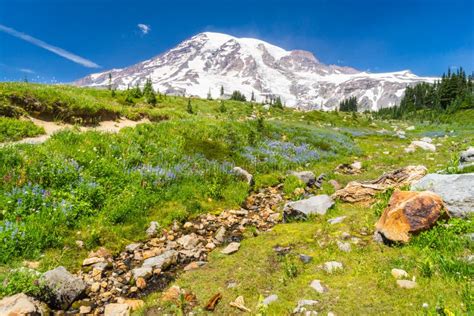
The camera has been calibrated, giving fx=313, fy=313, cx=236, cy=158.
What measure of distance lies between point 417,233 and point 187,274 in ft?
17.8

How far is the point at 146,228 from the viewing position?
32.3 ft

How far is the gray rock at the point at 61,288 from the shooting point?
6363 mm

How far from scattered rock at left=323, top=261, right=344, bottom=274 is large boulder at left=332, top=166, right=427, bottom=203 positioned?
4.55 metres

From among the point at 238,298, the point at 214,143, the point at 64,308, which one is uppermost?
the point at 214,143

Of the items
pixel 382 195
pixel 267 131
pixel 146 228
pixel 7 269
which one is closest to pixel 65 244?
pixel 7 269

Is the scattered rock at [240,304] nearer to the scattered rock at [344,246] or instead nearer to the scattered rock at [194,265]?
the scattered rock at [194,265]

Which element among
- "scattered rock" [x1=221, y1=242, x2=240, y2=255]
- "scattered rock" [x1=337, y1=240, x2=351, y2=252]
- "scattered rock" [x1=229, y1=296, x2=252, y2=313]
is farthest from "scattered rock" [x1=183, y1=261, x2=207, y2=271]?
"scattered rock" [x1=337, y1=240, x2=351, y2=252]

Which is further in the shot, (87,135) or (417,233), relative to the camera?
(87,135)

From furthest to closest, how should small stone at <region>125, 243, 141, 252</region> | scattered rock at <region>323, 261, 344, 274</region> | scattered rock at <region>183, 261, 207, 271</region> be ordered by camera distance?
small stone at <region>125, 243, 141, 252</region>
scattered rock at <region>183, 261, 207, 271</region>
scattered rock at <region>323, 261, 344, 274</region>

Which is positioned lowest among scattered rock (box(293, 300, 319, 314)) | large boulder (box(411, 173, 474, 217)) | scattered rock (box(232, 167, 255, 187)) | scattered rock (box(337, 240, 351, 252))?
scattered rock (box(293, 300, 319, 314))

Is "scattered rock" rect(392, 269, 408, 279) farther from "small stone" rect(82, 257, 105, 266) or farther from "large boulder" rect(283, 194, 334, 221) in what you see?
"small stone" rect(82, 257, 105, 266)

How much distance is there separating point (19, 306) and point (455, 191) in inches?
384

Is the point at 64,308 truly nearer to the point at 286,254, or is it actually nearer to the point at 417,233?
the point at 286,254

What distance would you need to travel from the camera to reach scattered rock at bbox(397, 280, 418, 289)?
5602mm
